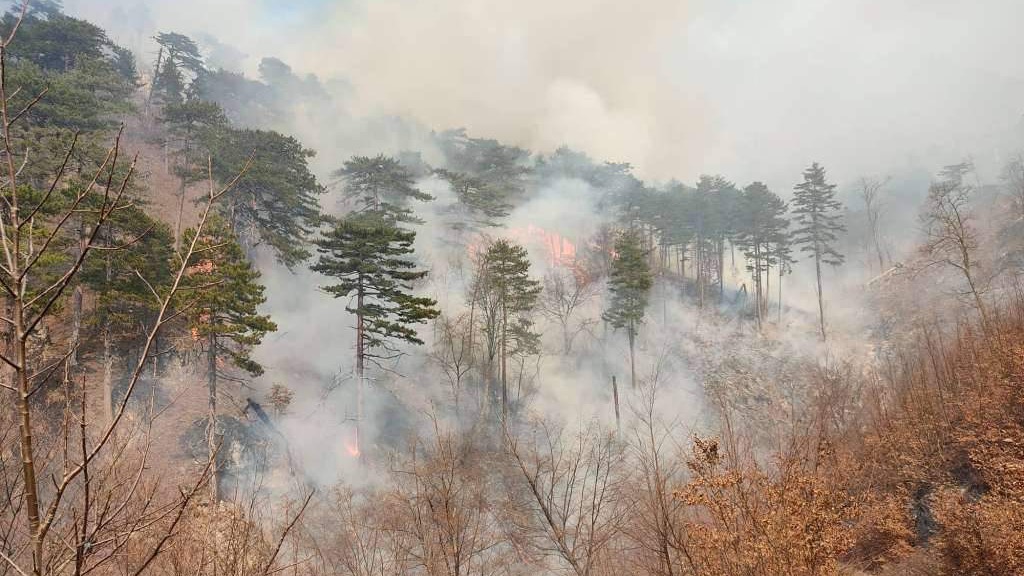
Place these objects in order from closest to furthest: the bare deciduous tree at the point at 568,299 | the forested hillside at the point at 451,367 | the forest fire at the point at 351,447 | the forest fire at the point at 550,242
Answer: the forested hillside at the point at 451,367
the forest fire at the point at 351,447
the bare deciduous tree at the point at 568,299
the forest fire at the point at 550,242

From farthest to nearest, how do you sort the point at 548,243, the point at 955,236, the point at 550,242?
the point at 550,242 < the point at 548,243 < the point at 955,236

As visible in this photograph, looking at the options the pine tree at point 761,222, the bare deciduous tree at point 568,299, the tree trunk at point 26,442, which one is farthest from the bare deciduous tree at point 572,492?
the pine tree at point 761,222

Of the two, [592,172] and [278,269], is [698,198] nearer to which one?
[592,172]

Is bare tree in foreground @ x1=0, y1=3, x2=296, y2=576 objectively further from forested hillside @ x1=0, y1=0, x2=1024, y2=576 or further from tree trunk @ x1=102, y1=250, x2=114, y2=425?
tree trunk @ x1=102, y1=250, x2=114, y2=425

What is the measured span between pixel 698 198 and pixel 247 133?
146 feet

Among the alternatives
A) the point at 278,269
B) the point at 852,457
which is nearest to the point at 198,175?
the point at 278,269

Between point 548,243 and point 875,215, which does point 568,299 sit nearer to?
point 548,243

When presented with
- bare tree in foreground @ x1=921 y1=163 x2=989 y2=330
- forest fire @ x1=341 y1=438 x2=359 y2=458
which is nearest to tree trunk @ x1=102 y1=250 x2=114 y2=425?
forest fire @ x1=341 y1=438 x2=359 y2=458

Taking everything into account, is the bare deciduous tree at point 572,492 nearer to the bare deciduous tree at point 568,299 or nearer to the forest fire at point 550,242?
the bare deciduous tree at point 568,299

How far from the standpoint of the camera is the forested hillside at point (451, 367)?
877 cm

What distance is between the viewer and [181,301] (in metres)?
19.8

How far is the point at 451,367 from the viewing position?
34719 millimetres

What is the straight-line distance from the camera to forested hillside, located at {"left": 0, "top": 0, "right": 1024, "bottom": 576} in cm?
877

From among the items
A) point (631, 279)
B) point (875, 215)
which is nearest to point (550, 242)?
point (631, 279)
